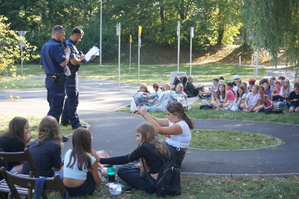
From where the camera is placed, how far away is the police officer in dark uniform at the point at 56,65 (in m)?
9.90

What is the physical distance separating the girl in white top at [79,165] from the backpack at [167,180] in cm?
82

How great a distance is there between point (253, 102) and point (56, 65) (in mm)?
8194

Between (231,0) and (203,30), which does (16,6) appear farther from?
(231,0)

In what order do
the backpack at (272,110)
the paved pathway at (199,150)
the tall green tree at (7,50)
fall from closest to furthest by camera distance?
the paved pathway at (199,150) → the tall green tree at (7,50) → the backpack at (272,110)

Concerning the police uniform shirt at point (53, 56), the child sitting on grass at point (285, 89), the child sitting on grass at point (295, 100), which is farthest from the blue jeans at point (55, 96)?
the child sitting on grass at point (285, 89)

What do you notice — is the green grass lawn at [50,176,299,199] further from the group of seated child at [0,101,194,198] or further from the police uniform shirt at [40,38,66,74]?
the police uniform shirt at [40,38,66,74]

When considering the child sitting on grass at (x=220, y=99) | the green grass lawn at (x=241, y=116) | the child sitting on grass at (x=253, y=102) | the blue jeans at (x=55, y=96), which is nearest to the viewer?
the blue jeans at (x=55, y=96)

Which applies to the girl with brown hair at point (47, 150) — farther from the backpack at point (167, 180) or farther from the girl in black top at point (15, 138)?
the backpack at point (167, 180)

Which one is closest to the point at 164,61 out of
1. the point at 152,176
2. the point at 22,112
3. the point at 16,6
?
the point at 16,6

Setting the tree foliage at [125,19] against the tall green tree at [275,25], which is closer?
the tall green tree at [275,25]

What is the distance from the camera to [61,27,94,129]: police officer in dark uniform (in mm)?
10734

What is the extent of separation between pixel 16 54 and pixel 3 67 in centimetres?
48

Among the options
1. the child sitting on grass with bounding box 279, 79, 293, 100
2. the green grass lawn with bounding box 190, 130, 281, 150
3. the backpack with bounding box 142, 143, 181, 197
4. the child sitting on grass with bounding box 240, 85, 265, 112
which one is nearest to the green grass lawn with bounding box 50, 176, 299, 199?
the backpack with bounding box 142, 143, 181, 197

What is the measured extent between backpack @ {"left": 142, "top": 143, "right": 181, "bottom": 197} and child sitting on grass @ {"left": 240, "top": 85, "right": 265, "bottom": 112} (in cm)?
980
